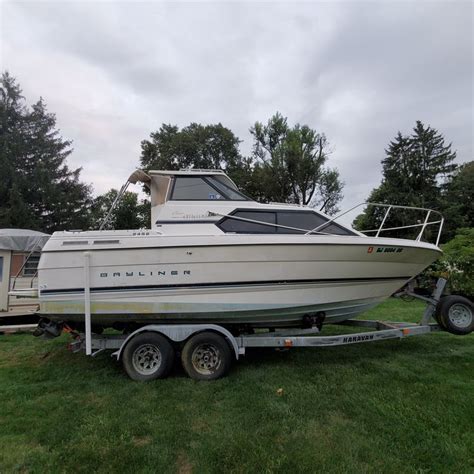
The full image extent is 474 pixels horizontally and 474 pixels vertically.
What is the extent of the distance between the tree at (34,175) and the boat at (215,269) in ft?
65.7

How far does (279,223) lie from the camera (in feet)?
15.5

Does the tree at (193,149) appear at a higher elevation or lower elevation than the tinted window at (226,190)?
higher

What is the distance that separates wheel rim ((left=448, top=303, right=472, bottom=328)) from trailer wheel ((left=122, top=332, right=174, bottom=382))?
393 centimetres

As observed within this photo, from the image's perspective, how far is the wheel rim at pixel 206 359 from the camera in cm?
416

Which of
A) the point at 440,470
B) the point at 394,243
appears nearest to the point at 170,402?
the point at 440,470

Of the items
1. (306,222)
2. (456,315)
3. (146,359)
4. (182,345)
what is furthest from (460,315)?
(146,359)

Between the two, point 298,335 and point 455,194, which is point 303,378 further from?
point 455,194

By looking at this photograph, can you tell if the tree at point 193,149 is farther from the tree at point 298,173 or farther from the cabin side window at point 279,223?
the cabin side window at point 279,223

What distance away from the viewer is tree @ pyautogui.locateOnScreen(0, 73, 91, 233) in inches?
844

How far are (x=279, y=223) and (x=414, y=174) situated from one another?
83.3 feet

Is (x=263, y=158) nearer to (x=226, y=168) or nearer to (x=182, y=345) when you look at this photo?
(x=226, y=168)

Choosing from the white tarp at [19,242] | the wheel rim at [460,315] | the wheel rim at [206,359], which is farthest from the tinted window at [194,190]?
the white tarp at [19,242]

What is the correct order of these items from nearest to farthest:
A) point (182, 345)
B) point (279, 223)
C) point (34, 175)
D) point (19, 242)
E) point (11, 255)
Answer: point (182, 345), point (279, 223), point (11, 255), point (19, 242), point (34, 175)

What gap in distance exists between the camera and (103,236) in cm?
430
